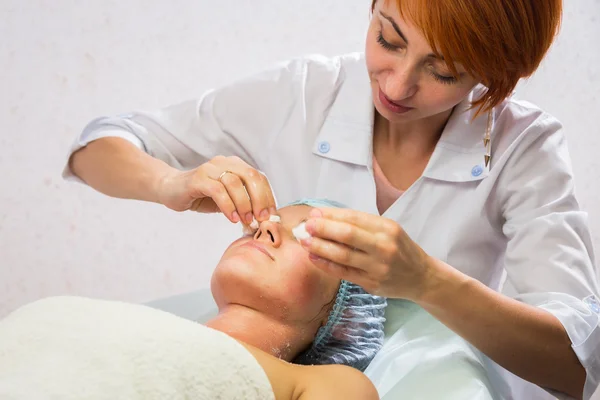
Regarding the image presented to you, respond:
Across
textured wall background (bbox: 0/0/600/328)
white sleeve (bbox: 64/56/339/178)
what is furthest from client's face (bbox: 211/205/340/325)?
textured wall background (bbox: 0/0/600/328)

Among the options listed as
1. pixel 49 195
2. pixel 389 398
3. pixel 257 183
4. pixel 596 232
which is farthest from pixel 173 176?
pixel 596 232

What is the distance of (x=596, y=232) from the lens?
11.7ft

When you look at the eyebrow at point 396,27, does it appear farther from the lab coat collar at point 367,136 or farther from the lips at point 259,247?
the lips at point 259,247

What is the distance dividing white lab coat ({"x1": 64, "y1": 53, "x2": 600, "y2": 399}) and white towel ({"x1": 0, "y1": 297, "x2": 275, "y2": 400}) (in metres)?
0.72

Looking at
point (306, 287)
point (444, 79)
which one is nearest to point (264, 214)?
point (306, 287)

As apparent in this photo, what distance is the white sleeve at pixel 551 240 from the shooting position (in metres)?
1.75

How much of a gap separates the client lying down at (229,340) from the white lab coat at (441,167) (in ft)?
0.77

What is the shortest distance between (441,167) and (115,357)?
3.36 ft

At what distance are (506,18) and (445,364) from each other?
0.79 m

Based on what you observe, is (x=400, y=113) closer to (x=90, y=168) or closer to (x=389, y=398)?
(x=389, y=398)

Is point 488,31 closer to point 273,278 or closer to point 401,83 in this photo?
point 401,83

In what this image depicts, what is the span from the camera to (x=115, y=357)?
1.31 meters

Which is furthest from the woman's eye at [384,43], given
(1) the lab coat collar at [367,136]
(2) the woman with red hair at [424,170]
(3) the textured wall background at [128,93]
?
(3) the textured wall background at [128,93]

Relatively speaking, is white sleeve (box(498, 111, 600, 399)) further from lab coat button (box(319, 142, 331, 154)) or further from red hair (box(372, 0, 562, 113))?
lab coat button (box(319, 142, 331, 154))
